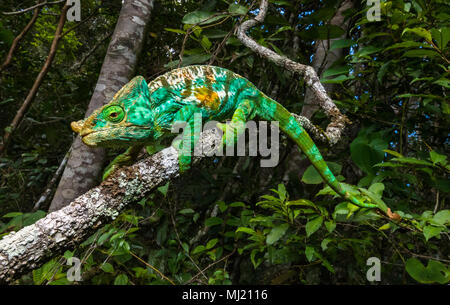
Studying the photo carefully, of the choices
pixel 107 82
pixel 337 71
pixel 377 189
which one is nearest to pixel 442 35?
pixel 337 71

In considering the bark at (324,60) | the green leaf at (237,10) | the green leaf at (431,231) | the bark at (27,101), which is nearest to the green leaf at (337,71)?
the bark at (324,60)

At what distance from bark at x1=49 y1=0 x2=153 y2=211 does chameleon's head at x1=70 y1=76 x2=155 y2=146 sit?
0.74 meters

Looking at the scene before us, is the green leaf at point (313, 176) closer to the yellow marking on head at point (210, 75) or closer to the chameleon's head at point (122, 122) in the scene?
the yellow marking on head at point (210, 75)

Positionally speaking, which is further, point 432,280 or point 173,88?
point 173,88

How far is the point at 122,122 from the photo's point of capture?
1.28 meters

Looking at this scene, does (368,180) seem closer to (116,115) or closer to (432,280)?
(432,280)

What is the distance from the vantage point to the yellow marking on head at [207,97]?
5.00 feet

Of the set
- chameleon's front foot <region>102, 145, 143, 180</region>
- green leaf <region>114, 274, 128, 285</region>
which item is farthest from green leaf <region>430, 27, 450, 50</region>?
green leaf <region>114, 274, 128, 285</region>

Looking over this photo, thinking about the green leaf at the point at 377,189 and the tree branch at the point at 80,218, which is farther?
the green leaf at the point at 377,189

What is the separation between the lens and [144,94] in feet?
4.52

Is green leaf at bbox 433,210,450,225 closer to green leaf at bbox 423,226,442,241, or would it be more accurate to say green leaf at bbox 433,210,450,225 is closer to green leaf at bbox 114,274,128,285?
green leaf at bbox 423,226,442,241

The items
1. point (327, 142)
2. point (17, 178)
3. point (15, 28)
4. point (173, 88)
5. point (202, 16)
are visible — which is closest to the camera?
point (173, 88)

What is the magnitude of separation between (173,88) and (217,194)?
1434mm

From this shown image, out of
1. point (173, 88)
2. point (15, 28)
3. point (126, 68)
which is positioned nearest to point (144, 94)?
point (173, 88)
